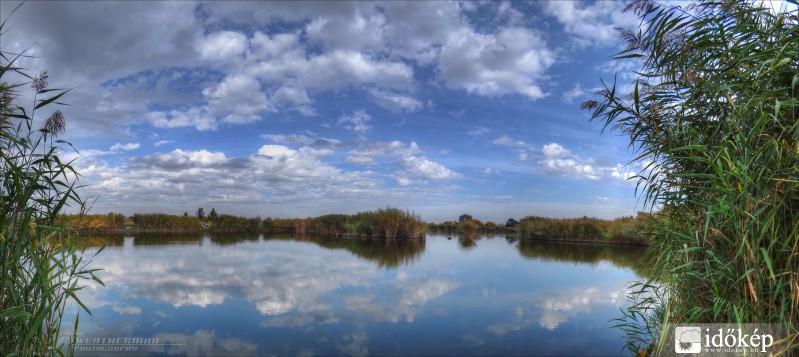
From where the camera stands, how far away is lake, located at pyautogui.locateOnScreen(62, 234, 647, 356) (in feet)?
15.7

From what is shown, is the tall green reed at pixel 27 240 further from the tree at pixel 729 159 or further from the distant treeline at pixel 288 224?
the distant treeline at pixel 288 224

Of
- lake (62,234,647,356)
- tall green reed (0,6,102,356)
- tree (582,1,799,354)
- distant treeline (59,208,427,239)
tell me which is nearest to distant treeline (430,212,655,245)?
Answer: distant treeline (59,208,427,239)

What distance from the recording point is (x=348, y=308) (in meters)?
6.44

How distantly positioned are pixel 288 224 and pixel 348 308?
26.5 metres

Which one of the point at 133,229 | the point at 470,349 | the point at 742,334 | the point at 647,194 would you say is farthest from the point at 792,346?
the point at 133,229

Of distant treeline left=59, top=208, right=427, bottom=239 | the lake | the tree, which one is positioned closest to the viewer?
the tree

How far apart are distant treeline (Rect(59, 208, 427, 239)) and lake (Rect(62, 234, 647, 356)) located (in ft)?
31.9

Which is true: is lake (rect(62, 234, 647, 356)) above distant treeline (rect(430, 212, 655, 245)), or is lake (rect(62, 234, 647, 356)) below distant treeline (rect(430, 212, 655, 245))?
below

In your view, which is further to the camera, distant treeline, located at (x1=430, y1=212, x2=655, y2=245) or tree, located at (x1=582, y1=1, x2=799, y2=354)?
distant treeline, located at (x1=430, y1=212, x2=655, y2=245)

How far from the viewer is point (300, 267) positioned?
10.5 metres

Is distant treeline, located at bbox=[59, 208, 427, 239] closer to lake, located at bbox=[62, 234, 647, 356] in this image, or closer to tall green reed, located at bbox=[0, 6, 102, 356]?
lake, located at bbox=[62, 234, 647, 356]

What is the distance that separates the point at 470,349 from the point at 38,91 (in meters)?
4.75

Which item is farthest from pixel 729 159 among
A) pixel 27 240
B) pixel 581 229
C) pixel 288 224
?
pixel 288 224

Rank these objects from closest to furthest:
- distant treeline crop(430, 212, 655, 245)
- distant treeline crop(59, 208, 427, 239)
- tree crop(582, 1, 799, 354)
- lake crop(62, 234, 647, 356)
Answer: tree crop(582, 1, 799, 354)
lake crop(62, 234, 647, 356)
distant treeline crop(430, 212, 655, 245)
distant treeline crop(59, 208, 427, 239)
